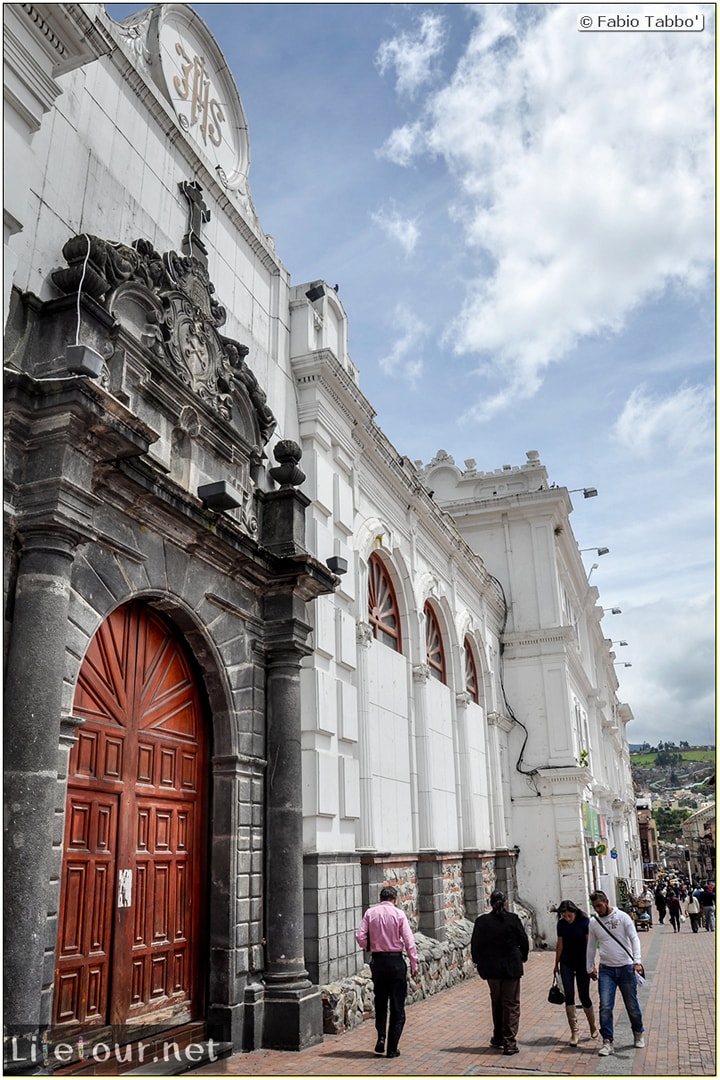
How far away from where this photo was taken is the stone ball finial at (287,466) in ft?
30.3

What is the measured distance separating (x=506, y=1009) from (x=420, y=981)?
377 cm

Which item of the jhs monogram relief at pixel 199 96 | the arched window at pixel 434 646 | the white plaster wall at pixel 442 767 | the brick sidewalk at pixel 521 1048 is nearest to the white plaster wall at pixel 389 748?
the white plaster wall at pixel 442 767

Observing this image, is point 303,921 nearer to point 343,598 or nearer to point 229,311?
point 343,598

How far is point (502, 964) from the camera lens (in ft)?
25.6

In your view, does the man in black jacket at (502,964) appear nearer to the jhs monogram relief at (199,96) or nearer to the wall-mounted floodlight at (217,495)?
the wall-mounted floodlight at (217,495)

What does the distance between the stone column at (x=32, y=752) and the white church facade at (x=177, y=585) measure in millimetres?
15

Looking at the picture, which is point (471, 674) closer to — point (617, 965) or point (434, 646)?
point (434, 646)

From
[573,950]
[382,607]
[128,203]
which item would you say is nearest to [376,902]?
[573,950]

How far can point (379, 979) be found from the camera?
24.3 ft

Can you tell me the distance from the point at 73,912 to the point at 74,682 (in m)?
1.61

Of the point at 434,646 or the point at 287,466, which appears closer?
the point at 287,466

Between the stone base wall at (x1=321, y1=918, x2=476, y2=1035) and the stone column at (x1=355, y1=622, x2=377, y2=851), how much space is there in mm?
1466

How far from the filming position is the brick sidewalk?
6828mm

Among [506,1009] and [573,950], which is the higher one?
[573,950]
